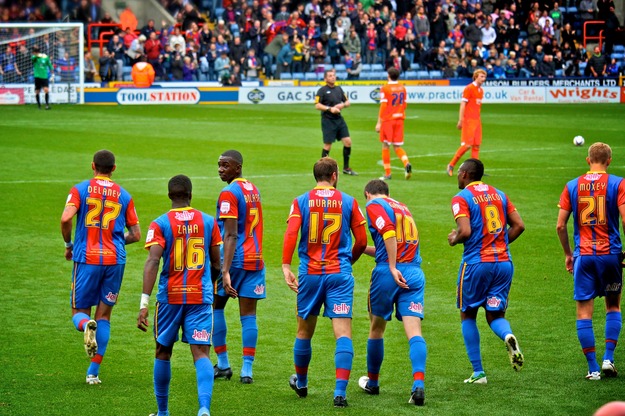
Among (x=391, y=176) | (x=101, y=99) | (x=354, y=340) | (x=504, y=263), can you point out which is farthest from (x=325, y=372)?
(x=101, y=99)

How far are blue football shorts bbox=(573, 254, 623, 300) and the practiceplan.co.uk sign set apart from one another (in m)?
30.9

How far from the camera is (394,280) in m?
8.62

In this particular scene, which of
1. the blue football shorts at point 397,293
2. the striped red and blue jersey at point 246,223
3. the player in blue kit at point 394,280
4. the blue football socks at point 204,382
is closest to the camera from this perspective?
the blue football socks at point 204,382

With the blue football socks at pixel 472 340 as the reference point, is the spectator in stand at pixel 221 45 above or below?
above

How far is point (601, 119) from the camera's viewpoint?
110ft

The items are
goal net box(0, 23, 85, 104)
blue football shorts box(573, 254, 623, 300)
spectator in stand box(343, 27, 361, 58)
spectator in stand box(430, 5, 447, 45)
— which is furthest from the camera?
spectator in stand box(430, 5, 447, 45)

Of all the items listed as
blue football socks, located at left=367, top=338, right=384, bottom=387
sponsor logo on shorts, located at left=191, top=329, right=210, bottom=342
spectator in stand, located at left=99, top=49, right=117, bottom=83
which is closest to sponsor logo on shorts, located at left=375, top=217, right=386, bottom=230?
blue football socks, located at left=367, top=338, right=384, bottom=387

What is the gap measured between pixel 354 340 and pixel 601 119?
24.7m

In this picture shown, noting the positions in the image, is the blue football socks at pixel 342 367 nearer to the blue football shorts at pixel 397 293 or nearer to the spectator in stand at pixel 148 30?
the blue football shorts at pixel 397 293

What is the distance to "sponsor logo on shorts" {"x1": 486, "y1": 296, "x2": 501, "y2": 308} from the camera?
9.00 meters

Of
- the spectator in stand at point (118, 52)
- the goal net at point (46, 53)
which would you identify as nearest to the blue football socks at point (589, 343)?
the goal net at point (46, 53)

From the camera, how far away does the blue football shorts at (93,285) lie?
920 centimetres

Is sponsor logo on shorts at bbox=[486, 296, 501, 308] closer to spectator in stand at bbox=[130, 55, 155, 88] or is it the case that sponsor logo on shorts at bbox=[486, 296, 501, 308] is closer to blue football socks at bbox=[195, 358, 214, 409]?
blue football socks at bbox=[195, 358, 214, 409]

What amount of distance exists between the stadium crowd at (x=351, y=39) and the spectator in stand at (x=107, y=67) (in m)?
0.05
